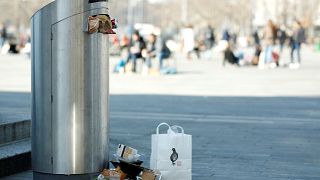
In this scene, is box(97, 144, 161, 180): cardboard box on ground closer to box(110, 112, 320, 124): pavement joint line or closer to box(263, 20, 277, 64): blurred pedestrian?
box(110, 112, 320, 124): pavement joint line

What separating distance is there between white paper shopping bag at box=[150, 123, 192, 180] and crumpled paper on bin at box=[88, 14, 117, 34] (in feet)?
3.41

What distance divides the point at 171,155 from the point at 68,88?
1.17 m

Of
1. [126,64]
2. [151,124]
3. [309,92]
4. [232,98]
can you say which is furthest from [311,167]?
[126,64]

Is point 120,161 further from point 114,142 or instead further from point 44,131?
point 114,142

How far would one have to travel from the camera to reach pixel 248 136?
37.9ft

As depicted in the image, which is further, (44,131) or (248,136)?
(248,136)

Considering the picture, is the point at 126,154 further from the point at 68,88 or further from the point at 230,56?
the point at 230,56

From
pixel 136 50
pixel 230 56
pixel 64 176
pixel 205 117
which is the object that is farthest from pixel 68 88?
pixel 230 56

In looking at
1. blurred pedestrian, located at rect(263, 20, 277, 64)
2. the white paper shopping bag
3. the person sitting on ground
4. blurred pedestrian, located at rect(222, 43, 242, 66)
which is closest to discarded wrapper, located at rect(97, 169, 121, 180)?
the white paper shopping bag

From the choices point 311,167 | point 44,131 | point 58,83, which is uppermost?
point 58,83

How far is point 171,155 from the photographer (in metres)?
7.32

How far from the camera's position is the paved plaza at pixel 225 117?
9.12m

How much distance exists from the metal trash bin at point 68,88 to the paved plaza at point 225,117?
3.82 ft

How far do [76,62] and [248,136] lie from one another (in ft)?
16.8
